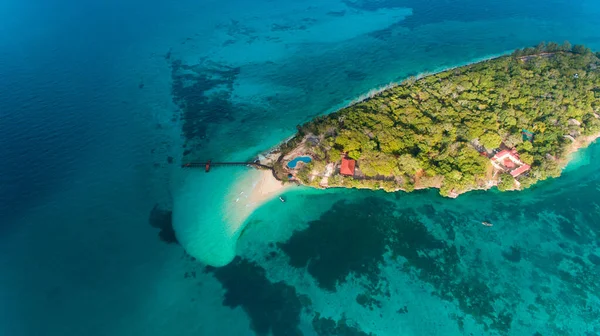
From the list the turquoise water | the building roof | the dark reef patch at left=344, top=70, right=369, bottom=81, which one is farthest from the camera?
the dark reef patch at left=344, top=70, right=369, bottom=81

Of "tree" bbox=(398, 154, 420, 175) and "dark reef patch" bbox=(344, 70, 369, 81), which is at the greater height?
"dark reef patch" bbox=(344, 70, 369, 81)

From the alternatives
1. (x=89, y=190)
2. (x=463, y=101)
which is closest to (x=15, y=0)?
(x=89, y=190)

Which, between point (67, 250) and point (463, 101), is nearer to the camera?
point (67, 250)

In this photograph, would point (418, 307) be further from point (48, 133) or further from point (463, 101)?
point (48, 133)

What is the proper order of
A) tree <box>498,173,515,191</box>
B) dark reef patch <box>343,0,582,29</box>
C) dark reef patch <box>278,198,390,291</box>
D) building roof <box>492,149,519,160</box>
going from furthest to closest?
dark reef patch <box>343,0,582,29</box> → building roof <box>492,149,519,160</box> → tree <box>498,173,515,191</box> → dark reef patch <box>278,198,390,291</box>

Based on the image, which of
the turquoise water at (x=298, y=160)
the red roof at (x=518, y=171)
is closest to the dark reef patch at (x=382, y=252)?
the turquoise water at (x=298, y=160)

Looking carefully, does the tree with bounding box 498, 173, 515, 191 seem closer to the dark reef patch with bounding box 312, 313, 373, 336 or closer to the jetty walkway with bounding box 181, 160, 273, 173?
the dark reef patch with bounding box 312, 313, 373, 336

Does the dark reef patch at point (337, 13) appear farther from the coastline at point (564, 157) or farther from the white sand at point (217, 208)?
the white sand at point (217, 208)

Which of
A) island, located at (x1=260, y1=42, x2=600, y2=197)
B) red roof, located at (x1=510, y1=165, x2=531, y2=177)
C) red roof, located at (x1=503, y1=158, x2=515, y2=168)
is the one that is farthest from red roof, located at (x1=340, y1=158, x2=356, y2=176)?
red roof, located at (x1=510, y1=165, x2=531, y2=177)
